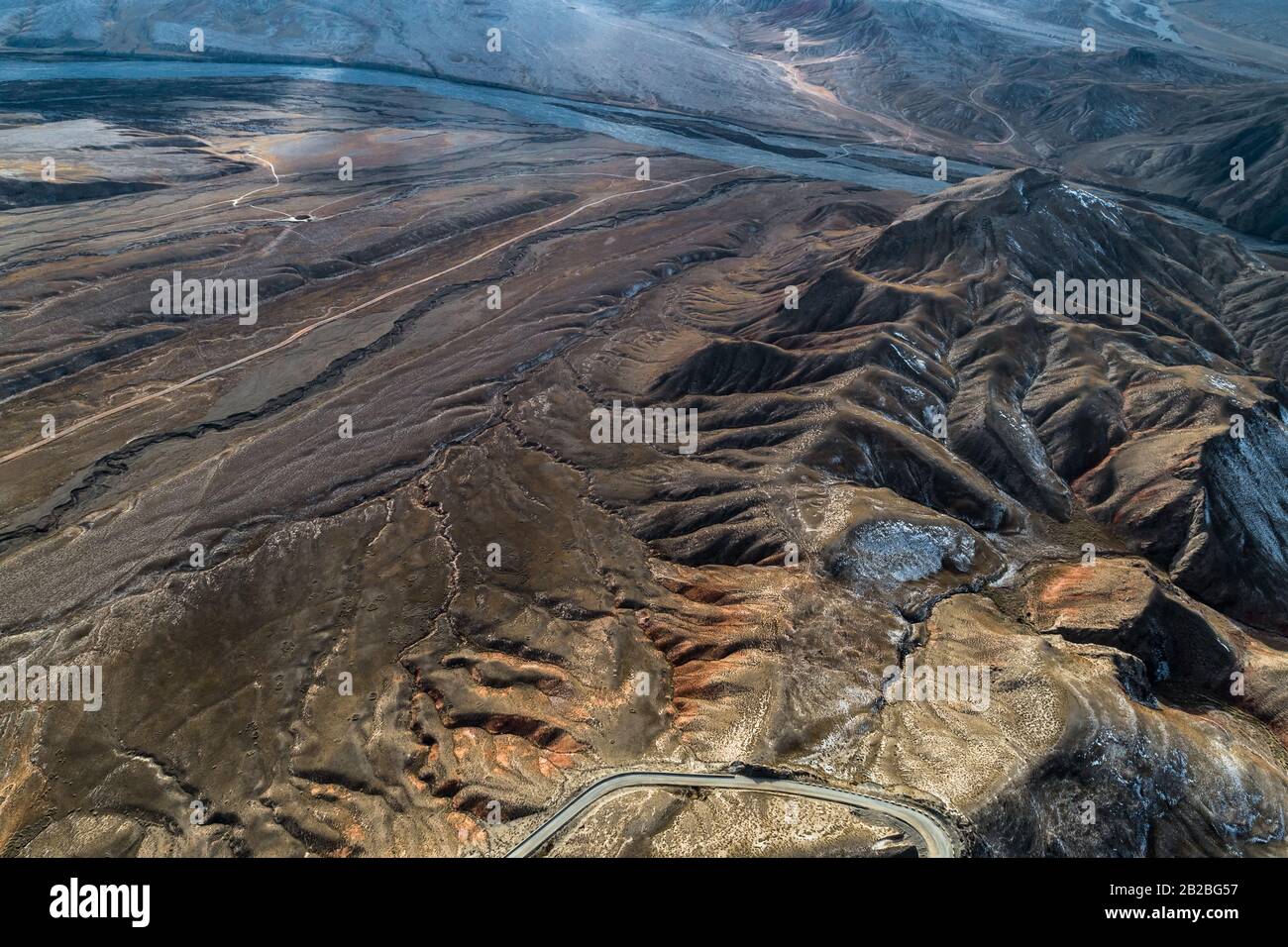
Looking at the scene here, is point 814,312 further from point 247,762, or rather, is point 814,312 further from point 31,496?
point 31,496

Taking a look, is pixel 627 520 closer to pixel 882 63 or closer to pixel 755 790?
pixel 755 790

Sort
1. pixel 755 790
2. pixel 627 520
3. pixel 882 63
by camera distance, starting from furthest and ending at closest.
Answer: pixel 882 63 → pixel 627 520 → pixel 755 790

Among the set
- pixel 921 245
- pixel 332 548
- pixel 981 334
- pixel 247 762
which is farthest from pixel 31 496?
pixel 921 245

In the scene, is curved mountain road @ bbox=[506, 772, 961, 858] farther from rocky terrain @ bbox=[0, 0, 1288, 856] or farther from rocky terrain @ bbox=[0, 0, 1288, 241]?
rocky terrain @ bbox=[0, 0, 1288, 241]

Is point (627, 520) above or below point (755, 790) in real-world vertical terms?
above

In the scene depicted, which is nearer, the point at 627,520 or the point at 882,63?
the point at 627,520

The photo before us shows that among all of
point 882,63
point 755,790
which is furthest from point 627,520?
point 882,63
